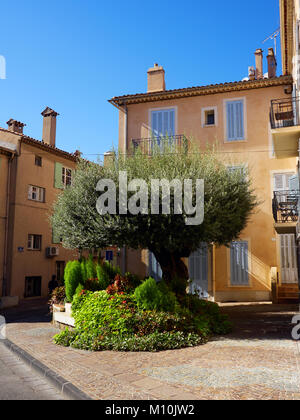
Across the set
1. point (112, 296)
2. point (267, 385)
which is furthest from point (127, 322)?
point (267, 385)

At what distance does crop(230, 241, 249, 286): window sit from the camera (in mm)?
17438

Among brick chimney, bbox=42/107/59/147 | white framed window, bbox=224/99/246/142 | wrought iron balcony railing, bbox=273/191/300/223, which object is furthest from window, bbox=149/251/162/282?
brick chimney, bbox=42/107/59/147

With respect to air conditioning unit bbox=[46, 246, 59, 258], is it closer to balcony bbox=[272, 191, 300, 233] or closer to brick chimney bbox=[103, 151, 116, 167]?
brick chimney bbox=[103, 151, 116, 167]

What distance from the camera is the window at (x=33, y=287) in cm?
2157

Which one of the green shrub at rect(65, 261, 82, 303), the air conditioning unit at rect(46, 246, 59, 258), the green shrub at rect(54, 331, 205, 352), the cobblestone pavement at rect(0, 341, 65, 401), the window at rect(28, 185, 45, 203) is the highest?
the window at rect(28, 185, 45, 203)

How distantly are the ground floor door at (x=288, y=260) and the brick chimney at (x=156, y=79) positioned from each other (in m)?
9.78

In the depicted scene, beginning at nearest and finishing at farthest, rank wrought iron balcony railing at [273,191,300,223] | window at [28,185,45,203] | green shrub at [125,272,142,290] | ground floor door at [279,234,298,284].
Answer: green shrub at [125,272,142,290] < wrought iron balcony railing at [273,191,300,223] < ground floor door at [279,234,298,284] < window at [28,185,45,203]

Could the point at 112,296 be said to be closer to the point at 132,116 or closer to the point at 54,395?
the point at 54,395

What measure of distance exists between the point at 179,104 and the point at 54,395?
51.7 ft

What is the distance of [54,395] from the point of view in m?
5.75

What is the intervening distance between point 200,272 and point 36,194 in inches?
436

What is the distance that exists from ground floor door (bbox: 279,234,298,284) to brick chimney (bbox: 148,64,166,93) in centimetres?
978

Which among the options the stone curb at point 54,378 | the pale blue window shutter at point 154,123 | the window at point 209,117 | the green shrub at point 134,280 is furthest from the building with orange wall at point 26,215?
the stone curb at point 54,378

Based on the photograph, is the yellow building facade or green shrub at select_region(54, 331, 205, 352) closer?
green shrub at select_region(54, 331, 205, 352)
